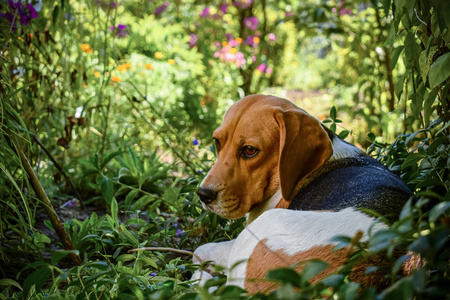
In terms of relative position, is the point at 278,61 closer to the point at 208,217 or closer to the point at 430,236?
the point at 208,217

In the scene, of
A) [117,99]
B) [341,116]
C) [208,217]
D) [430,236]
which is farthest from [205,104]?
[430,236]

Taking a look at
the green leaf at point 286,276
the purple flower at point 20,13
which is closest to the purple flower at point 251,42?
the purple flower at point 20,13

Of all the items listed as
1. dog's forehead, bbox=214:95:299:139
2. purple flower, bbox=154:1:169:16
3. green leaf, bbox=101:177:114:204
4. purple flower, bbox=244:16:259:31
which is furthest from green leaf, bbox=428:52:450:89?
purple flower, bbox=154:1:169:16

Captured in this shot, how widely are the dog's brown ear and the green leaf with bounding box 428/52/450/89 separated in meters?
0.81

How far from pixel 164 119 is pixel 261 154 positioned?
1.72 metres

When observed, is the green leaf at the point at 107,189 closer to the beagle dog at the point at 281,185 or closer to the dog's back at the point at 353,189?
the beagle dog at the point at 281,185

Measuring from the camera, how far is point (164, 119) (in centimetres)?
411

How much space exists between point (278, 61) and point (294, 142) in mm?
8621

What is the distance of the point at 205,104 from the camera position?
7250 mm

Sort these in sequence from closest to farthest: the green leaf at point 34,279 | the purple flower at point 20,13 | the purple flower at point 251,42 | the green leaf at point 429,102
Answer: the green leaf at point 34,279, the green leaf at point 429,102, the purple flower at point 20,13, the purple flower at point 251,42

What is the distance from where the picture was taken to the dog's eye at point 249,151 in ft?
8.45

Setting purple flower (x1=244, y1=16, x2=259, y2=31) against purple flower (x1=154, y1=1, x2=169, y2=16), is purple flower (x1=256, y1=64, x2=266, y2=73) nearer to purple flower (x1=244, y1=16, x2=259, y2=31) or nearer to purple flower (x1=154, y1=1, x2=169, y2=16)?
purple flower (x1=244, y1=16, x2=259, y2=31)

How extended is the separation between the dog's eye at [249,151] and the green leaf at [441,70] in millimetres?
1050

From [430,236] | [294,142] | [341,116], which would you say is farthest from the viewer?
[341,116]
